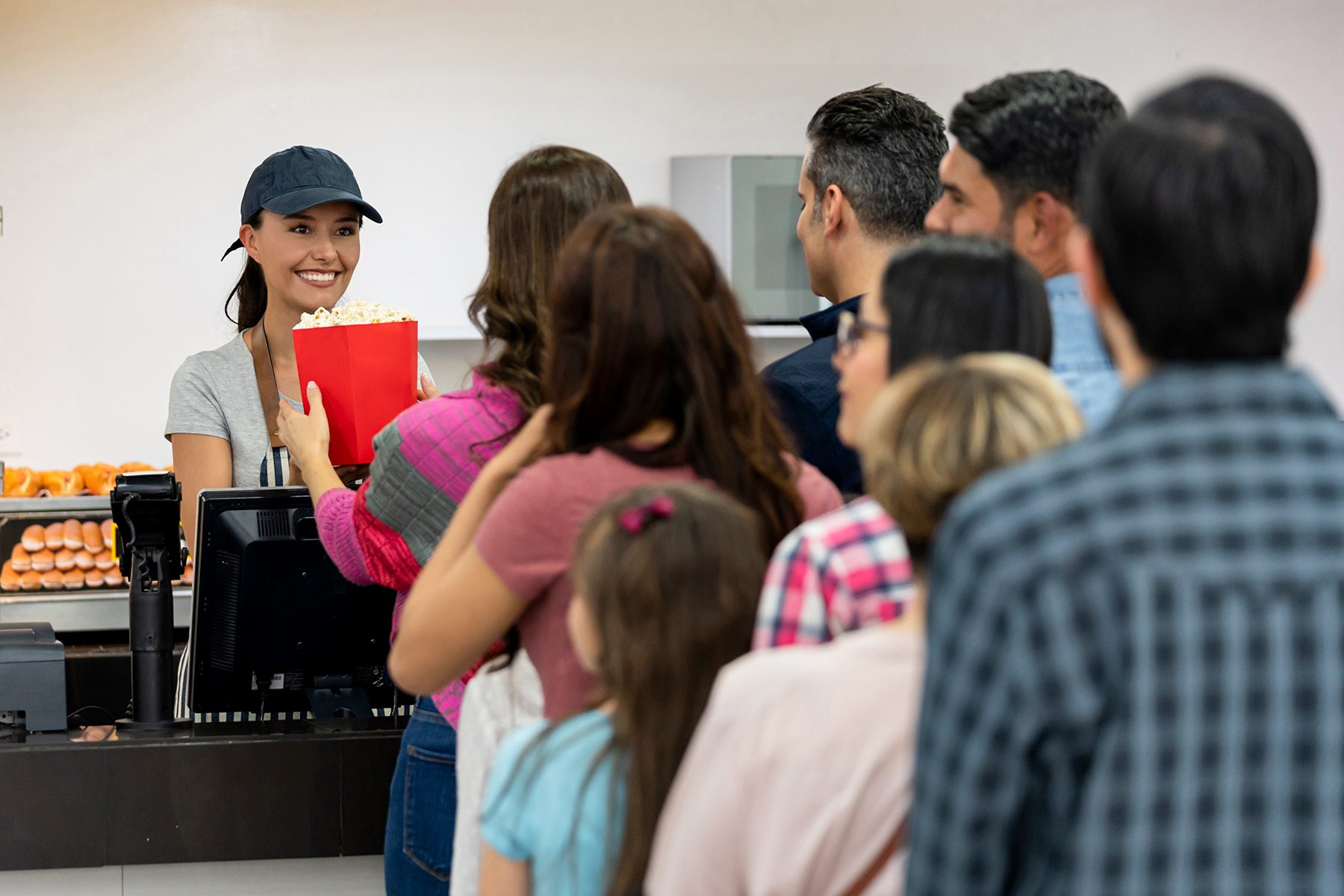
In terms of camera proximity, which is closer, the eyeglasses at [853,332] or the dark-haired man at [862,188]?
the eyeglasses at [853,332]

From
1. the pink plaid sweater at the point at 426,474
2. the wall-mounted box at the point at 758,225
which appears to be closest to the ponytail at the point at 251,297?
the pink plaid sweater at the point at 426,474

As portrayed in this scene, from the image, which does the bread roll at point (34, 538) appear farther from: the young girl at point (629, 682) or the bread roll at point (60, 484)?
the young girl at point (629, 682)

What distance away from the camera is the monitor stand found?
2.60m

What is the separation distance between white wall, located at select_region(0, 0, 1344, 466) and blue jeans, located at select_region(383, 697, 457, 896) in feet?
12.6

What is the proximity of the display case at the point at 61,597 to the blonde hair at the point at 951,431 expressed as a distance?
3.41m

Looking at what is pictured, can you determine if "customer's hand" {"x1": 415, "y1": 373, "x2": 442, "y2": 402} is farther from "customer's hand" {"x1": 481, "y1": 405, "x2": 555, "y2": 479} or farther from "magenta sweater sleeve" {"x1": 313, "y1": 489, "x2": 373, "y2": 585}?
"customer's hand" {"x1": 481, "y1": 405, "x2": 555, "y2": 479}

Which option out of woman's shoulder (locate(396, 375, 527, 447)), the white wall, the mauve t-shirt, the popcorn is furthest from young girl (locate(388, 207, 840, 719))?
the white wall

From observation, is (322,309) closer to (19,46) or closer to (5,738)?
(5,738)

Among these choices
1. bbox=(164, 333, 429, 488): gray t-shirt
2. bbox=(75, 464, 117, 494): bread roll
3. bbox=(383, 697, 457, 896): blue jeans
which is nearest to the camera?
bbox=(383, 697, 457, 896): blue jeans

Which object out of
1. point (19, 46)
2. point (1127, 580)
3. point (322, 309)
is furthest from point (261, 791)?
point (19, 46)

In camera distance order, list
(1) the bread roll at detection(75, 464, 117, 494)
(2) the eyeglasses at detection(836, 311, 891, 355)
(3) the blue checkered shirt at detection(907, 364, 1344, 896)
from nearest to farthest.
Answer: (3) the blue checkered shirt at detection(907, 364, 1344, 896)
(2) the eyeglasses at detection(836, 311, 891, 355)
(1) the bread roll at detection(75, 464, 117, 494)

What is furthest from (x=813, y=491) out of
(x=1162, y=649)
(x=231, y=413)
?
(x=231, y=413)

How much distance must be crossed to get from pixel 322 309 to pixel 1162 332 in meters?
1.88

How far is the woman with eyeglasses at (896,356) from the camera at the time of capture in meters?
1.28
